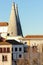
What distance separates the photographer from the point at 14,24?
1833 inches

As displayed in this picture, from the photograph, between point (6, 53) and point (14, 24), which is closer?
point (6, 53)

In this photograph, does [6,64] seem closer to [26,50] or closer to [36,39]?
[26,50]

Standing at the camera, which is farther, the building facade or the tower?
the tower

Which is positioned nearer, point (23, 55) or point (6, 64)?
point (6, 64)

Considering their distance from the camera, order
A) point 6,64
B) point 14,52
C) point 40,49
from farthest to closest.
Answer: point 40,49 → point 14,52 → point 6,64

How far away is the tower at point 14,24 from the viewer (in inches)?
Result: 1804

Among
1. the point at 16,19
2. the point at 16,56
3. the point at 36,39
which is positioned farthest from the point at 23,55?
the point at 16,19

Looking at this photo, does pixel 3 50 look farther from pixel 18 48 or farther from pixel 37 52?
pixel 37 52

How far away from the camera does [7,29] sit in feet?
157

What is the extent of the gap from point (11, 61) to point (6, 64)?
969 mm

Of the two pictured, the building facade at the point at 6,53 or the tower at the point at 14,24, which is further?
the tower at the point at 14,24

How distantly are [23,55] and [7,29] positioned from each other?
14268mm

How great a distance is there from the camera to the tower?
45.8 m

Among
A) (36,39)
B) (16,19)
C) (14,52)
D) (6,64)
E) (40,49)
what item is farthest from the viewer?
(16,19)
